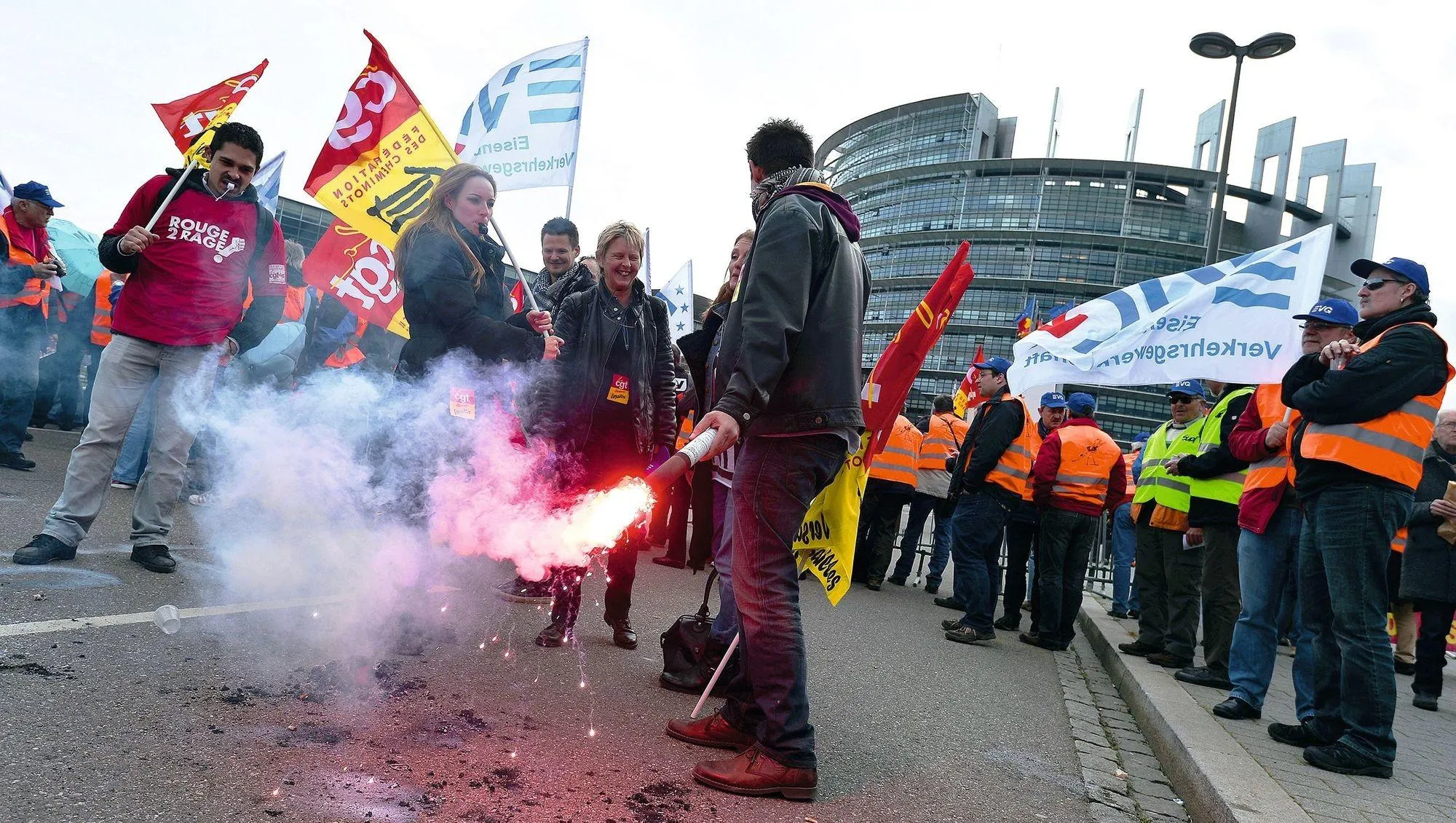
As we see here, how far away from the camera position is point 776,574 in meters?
3.08

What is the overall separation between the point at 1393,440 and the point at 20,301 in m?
10.4

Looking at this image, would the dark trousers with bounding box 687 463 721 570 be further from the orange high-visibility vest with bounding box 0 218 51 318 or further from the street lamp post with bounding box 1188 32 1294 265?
the street lamp post with bounding box 1188 32 1294 265

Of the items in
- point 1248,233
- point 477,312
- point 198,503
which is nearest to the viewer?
point 477,312

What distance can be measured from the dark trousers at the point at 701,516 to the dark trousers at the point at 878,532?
2083mm

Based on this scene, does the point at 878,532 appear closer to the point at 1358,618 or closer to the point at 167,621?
the point at 1358,618

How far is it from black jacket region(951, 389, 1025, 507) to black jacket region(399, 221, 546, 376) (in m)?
4.39

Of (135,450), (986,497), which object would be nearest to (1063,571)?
(986,497)

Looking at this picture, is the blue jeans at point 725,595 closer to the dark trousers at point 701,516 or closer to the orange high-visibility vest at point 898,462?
the dark trousers at point 701,516

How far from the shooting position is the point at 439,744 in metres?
2.89

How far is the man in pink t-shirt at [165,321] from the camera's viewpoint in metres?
4.71

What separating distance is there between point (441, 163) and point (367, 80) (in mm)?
783

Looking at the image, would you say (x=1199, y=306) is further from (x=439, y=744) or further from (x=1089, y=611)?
(x=439, y=744)

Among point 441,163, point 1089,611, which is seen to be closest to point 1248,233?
point 1089,611

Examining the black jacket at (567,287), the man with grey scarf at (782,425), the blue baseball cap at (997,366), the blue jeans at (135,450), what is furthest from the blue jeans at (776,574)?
the blue jeans at (135,450)
